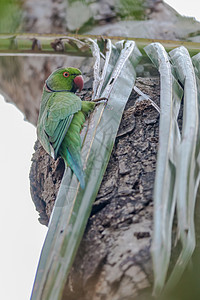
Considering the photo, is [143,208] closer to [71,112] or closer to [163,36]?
[71,112]

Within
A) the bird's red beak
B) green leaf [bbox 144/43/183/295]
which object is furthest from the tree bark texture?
the bird's red beak

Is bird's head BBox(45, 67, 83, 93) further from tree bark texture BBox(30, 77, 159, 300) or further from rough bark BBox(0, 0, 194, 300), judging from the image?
tree bark texture BBox(30, 77, 159, 300)

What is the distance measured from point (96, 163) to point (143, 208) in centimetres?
22

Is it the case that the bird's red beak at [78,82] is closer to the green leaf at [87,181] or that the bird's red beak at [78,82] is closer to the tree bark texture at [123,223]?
the green leaf at [87,181]

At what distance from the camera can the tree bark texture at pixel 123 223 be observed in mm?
1006

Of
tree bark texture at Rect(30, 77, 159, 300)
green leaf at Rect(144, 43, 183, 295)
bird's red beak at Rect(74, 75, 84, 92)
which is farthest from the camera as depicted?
bird's red beak at Rect(74, 75, 84, 92)

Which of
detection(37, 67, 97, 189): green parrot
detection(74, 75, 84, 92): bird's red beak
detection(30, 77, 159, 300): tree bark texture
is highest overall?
detection(74, 75, 84, 92): bird's red beak

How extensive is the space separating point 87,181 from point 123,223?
0.56 ft

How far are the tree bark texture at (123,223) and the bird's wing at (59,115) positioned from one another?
17 cm

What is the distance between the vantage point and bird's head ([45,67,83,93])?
1781 millimetres

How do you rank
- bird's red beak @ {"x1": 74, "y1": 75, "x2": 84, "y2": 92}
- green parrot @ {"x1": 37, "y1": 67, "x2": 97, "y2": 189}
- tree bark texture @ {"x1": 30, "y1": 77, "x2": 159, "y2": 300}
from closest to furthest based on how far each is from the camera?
tree bark texture @ {"x1": 30, "y1": 77, "x2": 159, "y2": 300} → green parrot @ {"x1": 37, "y1": 67, "x2": 97, "y2": 189} → bird's red beak @ {"x1": 74, "y1": 75, "x2": 84, "y2": 92}

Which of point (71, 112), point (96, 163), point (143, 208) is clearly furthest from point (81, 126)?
point (143, 208)

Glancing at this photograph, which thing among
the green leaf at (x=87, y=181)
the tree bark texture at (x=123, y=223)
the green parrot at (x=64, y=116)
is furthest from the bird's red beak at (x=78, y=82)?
the tree bark texture at (x=123, y=223)

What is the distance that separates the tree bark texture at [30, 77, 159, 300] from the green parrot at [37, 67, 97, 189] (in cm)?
12
